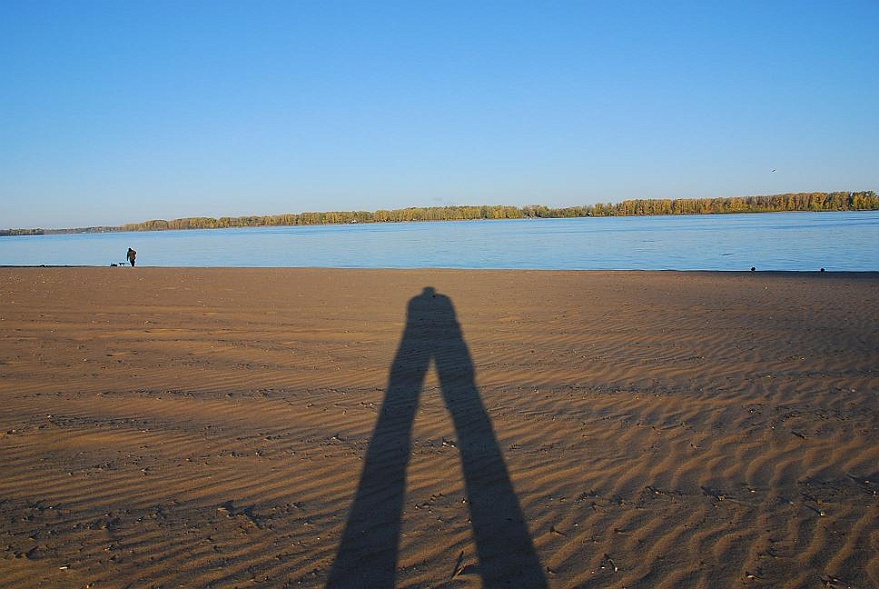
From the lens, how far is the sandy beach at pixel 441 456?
3615mm

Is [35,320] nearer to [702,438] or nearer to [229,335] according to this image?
[229,335]

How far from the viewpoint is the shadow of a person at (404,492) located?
11.5 feet

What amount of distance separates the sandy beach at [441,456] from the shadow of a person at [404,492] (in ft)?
0.07

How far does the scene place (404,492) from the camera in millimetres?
4516

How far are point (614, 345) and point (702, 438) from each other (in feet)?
13.7

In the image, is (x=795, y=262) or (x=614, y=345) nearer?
(x=614, y=345)

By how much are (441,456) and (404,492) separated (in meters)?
0.72

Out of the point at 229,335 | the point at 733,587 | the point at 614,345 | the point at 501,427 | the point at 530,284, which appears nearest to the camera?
the point at 733,587

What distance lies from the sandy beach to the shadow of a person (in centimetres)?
2

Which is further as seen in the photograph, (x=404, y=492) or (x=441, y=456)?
(x=441, y=456)

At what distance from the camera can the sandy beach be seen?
11.9 ft

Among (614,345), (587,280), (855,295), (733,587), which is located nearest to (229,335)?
(614,345)

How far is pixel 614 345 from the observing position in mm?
9648

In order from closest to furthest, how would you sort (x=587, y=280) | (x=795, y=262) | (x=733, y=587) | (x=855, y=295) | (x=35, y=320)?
(x=733, y=587) < (x=35, y=320) < (x=855, y=295) < (x=587, y=280) < (x=795, y=262)
